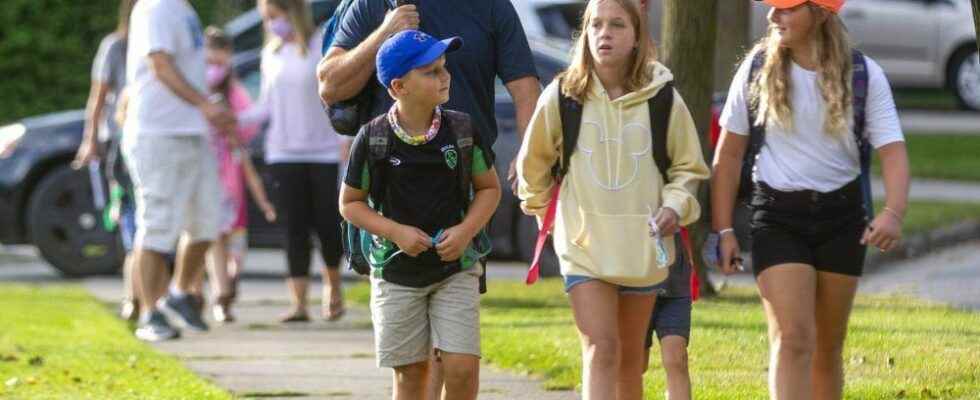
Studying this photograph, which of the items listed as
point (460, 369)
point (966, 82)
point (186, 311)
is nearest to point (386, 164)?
point (460, 369)

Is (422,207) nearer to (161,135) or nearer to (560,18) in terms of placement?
(161,135)

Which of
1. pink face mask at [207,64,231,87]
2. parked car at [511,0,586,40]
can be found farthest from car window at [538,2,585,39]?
pink face mask at [207,64,231,87]

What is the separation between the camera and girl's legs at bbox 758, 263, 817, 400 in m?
6.21

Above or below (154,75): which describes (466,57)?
above

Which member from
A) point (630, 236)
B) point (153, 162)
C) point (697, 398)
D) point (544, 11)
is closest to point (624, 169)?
point (630, 236)

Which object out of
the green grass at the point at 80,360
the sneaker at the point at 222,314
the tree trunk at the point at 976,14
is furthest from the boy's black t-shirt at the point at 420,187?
the sneaker at the point at 222,314

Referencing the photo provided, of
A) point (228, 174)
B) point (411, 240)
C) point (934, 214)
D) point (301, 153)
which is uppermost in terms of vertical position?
point (411, 240)

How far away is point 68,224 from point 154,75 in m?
4.36

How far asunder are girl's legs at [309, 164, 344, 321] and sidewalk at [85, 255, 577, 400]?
0.70 ft

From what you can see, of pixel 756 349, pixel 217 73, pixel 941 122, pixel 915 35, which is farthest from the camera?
pixel 915 35

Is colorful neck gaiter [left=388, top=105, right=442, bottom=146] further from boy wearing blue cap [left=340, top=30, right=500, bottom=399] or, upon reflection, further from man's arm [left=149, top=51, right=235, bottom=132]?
man's arm [left=149, top=51, right=235, bottom=132]

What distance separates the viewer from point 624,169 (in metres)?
6.07

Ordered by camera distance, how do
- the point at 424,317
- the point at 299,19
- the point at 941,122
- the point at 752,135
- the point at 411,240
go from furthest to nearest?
the point at 941,122 < the point at 299,19 < the point at 752,135 < the point at 424,317 < the point at 411,240

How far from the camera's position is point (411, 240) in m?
5.90
